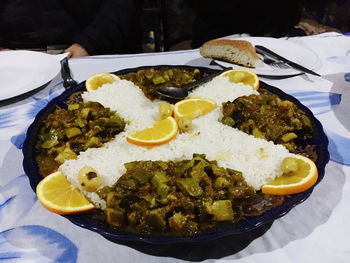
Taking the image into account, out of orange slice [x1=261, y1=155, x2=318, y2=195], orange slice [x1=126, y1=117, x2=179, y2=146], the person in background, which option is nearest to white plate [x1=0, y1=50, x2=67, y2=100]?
orange slice [x1=126, y1=117, x2=179, y2=146]

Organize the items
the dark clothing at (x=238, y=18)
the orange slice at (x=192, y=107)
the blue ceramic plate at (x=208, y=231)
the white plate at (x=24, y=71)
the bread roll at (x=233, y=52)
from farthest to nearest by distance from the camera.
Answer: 1. the dark clothing at (x=238, y=18)
2. the bread roll at (x=233, y=52)
3. the white plate at (x=24, y=71)
4. the orange slice at (x=192, y=107)
5. the blue ceramic plate at (x=208, y=231)

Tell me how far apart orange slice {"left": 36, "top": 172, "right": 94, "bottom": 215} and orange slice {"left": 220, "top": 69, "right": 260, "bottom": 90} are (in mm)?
1325

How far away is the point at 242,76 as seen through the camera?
82.5 inches

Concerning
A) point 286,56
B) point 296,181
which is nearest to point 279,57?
point 286,56

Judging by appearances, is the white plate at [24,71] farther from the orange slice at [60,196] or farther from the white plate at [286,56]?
the white plate at [286,56]

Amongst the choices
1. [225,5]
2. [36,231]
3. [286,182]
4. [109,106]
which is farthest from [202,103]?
[225,5]

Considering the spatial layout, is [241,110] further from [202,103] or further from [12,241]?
[12,241]

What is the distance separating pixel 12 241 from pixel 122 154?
0.58 meters

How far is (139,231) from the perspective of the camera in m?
1.07

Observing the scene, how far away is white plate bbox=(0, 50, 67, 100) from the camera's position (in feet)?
6.98

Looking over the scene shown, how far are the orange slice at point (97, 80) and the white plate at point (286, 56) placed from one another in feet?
2.77

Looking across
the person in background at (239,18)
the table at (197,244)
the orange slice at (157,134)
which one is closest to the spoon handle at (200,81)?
the orange slice at (157,134)

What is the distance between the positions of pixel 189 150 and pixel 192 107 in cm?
39

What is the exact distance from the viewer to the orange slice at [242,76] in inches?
80.3
